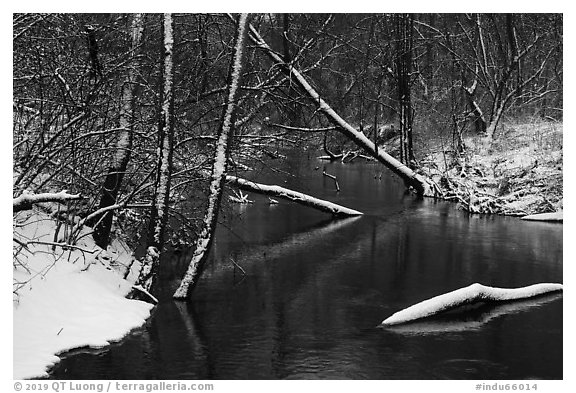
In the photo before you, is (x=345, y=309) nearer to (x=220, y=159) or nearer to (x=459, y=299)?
(x=459, y=299)

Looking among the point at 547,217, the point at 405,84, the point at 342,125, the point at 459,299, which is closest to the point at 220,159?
the point at 459,299

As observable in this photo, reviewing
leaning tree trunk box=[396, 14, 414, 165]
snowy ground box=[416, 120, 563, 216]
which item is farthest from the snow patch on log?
leaning tree trunk box=[396, 14, 414, 165]

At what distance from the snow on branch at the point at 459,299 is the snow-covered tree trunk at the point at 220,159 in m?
3.22

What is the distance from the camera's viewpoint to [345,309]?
10359 millimetres

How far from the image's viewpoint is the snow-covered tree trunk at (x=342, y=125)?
51.3ft

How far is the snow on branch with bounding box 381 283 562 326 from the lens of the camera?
980 centimetres

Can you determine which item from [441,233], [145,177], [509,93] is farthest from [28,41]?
[509,93]

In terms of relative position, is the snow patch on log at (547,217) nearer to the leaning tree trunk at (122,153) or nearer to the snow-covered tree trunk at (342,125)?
the snow-covered tree trunk at (342,125)

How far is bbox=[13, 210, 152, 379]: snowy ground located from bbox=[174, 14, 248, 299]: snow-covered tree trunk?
0.92m

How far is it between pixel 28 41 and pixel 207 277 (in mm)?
Answer: 5079

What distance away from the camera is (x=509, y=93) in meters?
24.4

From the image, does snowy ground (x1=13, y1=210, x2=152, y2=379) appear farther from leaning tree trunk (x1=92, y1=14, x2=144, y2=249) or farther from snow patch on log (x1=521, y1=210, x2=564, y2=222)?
snow patch on log (x1=521, y1=210, x2=564, y2=222)

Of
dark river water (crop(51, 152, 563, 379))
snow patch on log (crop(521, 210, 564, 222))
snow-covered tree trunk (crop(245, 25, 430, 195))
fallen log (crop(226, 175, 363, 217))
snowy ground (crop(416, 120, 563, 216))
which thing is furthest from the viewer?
snowy ground (crop(416, 120, 563, 216))
